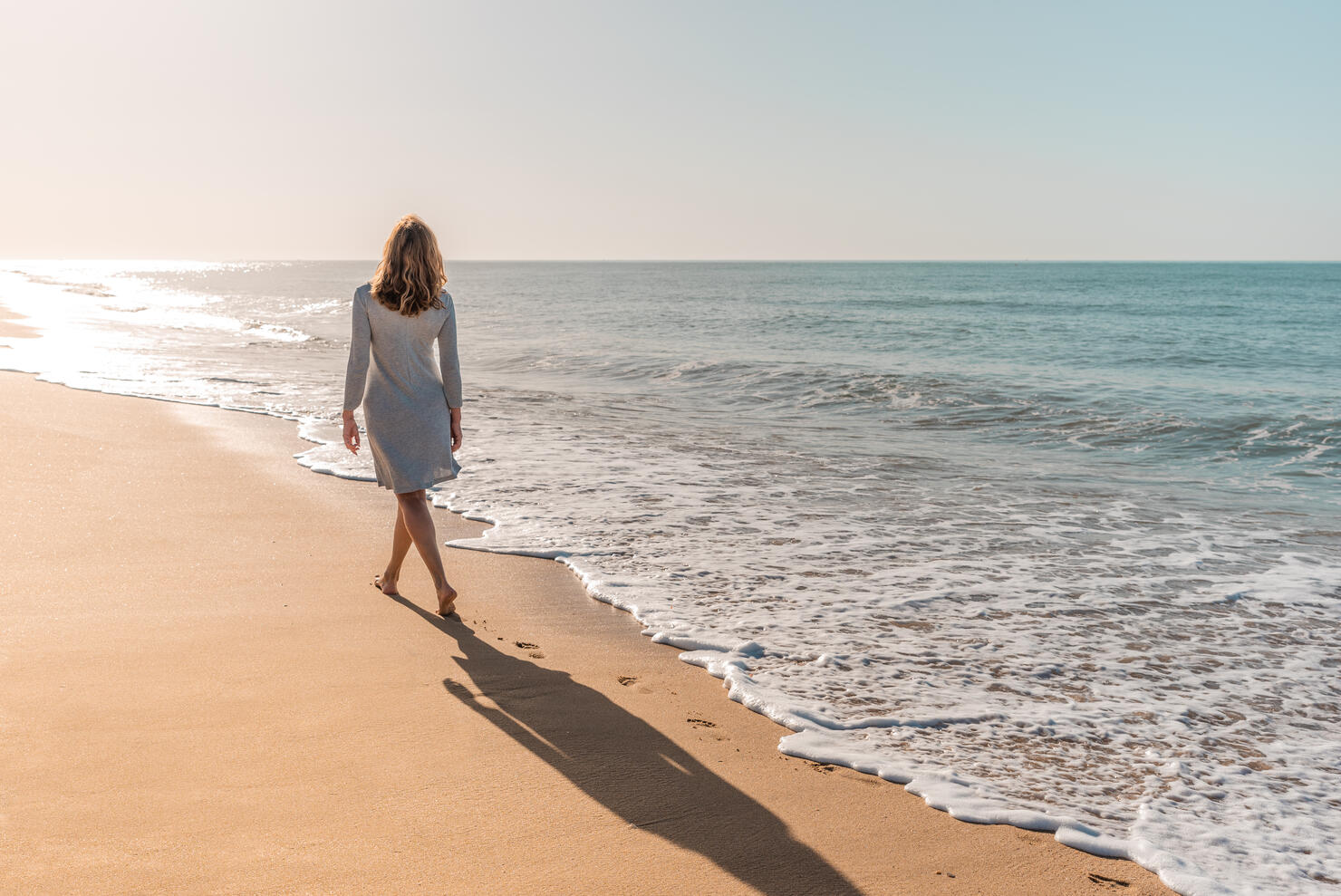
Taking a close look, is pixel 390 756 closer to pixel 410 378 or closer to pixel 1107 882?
pixel 410 378

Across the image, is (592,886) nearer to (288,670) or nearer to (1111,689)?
(288,670)

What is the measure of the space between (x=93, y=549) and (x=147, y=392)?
7.35 metres

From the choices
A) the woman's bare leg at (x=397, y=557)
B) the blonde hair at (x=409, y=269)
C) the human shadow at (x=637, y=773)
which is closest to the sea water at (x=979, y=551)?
the human shadow at (x=637, y=773)

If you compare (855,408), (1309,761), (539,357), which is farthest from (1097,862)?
(539,357)

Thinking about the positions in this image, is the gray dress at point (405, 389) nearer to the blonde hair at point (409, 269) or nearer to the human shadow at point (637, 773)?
the blonde hair at point (409, 269)

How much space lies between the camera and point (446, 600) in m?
4.43

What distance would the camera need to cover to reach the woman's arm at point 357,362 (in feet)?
14.1

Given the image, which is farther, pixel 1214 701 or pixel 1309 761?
pixel 1214 701

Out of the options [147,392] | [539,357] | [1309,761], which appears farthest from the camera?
[539,357]

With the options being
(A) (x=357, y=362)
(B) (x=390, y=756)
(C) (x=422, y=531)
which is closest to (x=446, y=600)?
(C) (x=422, y=531)

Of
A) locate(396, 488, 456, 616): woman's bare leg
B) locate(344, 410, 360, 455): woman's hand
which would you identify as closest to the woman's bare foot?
locate(396, 488, 456, 616): woman's bare leg

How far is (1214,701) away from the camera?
379 centimetres

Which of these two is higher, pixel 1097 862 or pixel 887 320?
pixel 887 320

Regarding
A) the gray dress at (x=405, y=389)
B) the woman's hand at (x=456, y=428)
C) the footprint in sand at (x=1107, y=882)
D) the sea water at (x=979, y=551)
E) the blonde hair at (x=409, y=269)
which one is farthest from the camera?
the woman's hand at (x=456, y=428)
